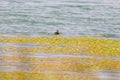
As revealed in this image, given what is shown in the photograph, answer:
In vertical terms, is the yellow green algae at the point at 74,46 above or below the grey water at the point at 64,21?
above

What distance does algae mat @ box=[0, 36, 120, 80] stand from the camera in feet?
64.2

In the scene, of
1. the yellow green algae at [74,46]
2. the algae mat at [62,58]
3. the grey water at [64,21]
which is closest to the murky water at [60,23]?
the grey water at [64,21]

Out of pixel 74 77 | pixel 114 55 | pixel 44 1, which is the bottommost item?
pixel 44 1

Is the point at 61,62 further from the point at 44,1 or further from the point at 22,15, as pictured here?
the point at 44,1

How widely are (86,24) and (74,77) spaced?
30.6 m

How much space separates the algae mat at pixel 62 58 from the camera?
1958cm

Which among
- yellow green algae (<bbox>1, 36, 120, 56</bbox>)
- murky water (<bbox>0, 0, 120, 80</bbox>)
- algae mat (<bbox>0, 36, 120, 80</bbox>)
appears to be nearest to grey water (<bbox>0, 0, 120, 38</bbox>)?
murky water (<bbox>0, 0, 120, 80</bbox>)

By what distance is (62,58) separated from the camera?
85.5 feet

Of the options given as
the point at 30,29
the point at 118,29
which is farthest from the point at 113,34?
the point at 30,29

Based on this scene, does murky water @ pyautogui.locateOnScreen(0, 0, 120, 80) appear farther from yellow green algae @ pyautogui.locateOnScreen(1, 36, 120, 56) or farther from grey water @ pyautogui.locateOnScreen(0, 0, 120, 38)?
yellow green algae @ pyautogui.locateOnScreen(1, 36, 120, 56)

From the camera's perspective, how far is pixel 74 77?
764 inches

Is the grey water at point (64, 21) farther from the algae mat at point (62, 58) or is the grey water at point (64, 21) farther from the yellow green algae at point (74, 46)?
the algae mat at point (62, 58)

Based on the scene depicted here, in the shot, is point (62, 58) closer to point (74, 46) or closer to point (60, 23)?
point (74, 46)

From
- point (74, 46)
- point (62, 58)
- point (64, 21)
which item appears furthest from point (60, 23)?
point (62, 58)
